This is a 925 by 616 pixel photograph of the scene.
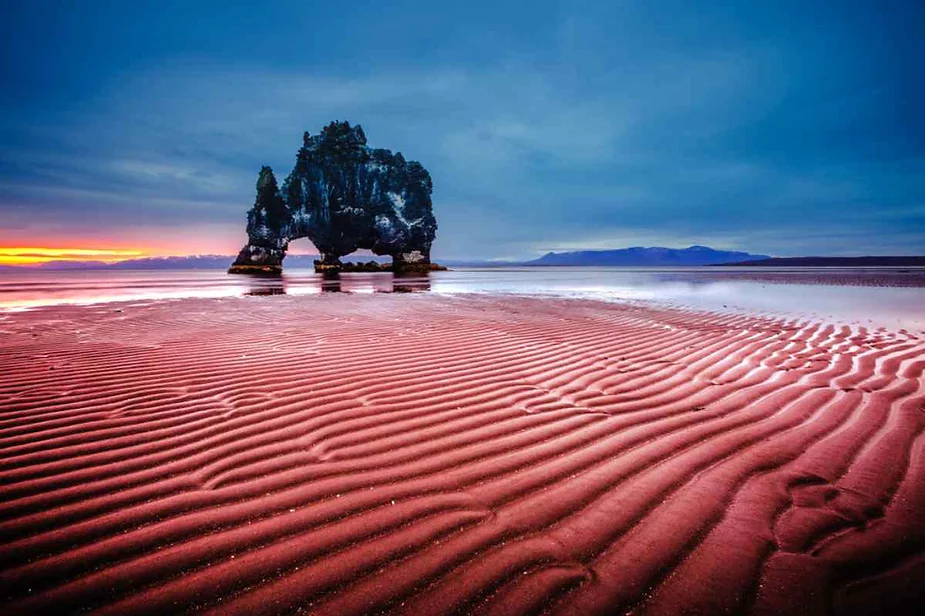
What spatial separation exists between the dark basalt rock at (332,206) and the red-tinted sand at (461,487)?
6150 cm

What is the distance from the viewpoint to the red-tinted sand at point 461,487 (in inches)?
65.2

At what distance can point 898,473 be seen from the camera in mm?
2561


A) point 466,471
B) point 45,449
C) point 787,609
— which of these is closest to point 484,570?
point 466,471

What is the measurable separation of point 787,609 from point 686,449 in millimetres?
1368

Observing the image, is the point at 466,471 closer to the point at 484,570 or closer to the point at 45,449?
the point at 484,570

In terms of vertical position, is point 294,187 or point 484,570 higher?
point 294,187

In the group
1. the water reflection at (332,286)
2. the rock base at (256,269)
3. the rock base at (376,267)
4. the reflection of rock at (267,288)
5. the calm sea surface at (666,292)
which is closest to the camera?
the calm sea surface at (666,292)

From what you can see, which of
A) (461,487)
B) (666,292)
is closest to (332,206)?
(666,292)

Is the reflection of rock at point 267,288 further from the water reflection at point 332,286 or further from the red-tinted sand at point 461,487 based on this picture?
the red-tinted sand at point 461,487

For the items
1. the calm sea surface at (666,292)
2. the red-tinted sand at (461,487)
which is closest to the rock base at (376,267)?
the calm sea surface at (666,292)

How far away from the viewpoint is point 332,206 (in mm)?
63062

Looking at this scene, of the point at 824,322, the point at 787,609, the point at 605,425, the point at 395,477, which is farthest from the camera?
the point at 824,322

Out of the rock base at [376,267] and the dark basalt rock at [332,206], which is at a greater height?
the dark basalt rock at [332,206]

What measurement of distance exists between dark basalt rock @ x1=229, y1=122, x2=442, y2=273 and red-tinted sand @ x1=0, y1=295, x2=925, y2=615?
61496mm
